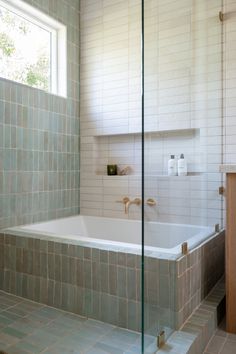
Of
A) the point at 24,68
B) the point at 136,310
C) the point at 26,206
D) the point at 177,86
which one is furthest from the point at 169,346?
the point at 24,68

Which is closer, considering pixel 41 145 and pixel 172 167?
pixel 172 167

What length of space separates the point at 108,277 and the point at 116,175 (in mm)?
1492

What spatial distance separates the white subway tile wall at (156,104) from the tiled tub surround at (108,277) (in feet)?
0.97

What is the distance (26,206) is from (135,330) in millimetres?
1522

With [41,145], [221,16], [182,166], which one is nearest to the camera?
[182,166]

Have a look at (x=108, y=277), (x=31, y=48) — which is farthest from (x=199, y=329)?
(x=31, y=48)

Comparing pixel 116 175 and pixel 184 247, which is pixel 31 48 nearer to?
pixel 116 175

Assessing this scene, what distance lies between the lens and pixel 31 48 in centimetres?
296

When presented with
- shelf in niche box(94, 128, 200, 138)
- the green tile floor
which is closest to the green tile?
the green tile floor

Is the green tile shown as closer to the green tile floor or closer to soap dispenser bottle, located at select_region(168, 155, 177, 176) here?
the green tile floor

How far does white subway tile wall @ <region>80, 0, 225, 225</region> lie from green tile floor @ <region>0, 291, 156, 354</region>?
746 mm

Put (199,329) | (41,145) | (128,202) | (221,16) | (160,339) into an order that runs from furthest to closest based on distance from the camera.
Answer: (128,202) → (41,145) → (221,16) → (199,329) → (160,339)

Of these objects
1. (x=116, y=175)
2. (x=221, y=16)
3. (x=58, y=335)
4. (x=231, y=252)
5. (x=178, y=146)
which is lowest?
(x=58, y=335)

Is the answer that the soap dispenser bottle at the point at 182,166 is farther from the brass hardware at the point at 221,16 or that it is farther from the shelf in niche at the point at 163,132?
the brass hardware at the point at 221,16
